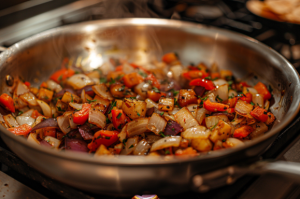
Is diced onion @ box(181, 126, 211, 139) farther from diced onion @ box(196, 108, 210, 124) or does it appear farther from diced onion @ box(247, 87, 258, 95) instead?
diced onion @ box(247, 87, 258, 95)

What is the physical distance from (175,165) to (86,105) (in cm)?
67

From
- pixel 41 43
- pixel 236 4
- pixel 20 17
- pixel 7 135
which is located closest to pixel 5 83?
pixel 41 43

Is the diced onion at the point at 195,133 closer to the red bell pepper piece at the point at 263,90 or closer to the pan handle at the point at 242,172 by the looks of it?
the pan handle at the point at 242,172

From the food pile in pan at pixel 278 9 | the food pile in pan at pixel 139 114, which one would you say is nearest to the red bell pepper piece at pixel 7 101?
the food pile in pan at pixel 139 114

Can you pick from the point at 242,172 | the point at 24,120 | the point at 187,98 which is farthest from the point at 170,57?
the point at 242,172

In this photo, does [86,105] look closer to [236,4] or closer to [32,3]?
[32,3]

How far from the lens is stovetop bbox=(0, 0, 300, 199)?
98 centimetres

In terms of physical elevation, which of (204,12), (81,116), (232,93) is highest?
(204,12)

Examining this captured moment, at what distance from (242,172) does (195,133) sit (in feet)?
1.05

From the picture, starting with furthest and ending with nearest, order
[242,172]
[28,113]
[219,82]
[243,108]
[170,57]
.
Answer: [170,57]
[219,82]
[28,113]
[243,108]
[242,172]

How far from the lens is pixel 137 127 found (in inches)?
43.8

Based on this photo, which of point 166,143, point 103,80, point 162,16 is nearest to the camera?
point 166,143

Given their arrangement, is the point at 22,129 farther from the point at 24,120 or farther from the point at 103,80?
the point at 103,80

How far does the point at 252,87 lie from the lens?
150 cm
